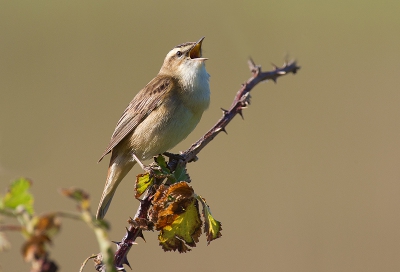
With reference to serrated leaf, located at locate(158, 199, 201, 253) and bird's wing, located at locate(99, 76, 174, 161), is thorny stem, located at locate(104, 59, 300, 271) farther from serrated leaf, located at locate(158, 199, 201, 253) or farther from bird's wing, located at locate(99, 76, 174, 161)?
bird's wing, located at locate(99, 76, 174, 161)

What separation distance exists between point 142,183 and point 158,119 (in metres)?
2.11

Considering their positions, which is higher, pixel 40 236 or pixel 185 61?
pixel 185 61

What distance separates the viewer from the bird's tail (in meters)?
4.19

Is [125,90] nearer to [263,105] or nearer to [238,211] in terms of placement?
[263,105]

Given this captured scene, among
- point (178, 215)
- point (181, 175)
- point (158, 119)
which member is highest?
point (158, 119)

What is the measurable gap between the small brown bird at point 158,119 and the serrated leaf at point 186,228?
247 centimetres

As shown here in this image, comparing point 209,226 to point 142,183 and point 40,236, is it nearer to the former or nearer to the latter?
point 142,183

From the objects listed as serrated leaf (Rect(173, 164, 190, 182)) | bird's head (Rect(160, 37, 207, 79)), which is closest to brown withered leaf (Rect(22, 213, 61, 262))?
serrated leaf (Rect(173, 164, 190, 182))

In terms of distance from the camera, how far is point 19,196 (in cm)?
90

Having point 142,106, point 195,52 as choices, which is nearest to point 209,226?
point 142,106

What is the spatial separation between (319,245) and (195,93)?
3.46 metres

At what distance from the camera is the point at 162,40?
12.2 metres

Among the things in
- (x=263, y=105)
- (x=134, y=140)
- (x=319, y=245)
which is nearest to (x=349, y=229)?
(x=319, y=245)

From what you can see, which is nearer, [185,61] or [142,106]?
[142,106]
